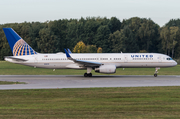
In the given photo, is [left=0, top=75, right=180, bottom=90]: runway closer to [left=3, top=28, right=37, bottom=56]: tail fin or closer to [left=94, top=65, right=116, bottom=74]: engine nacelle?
[left=94, top=65, right=116, bottom=74]: engine nacelle

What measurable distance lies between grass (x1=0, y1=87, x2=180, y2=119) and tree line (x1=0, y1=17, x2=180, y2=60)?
8050 centimetres

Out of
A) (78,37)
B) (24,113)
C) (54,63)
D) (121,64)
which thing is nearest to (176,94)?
(24,113)

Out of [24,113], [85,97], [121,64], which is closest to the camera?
[24,113]

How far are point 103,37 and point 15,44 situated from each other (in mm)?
75357

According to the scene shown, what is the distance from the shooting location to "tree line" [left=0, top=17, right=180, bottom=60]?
104 metres

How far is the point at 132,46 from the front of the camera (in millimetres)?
107938

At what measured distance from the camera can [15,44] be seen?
3581cm

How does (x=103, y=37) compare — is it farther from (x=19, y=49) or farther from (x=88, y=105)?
(x=88, y=105)

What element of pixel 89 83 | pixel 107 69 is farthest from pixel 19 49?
pixel 89 83

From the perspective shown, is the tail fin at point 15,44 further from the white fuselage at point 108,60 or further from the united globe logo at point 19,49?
the white fuselage at point 108,60

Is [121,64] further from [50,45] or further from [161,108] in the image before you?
[50,45]

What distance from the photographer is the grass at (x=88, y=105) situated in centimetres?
1240

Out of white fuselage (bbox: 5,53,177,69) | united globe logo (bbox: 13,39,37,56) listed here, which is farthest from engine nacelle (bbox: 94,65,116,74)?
united globe logo (bbox: 13,39,37,56)

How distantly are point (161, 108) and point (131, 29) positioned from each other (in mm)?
106421
